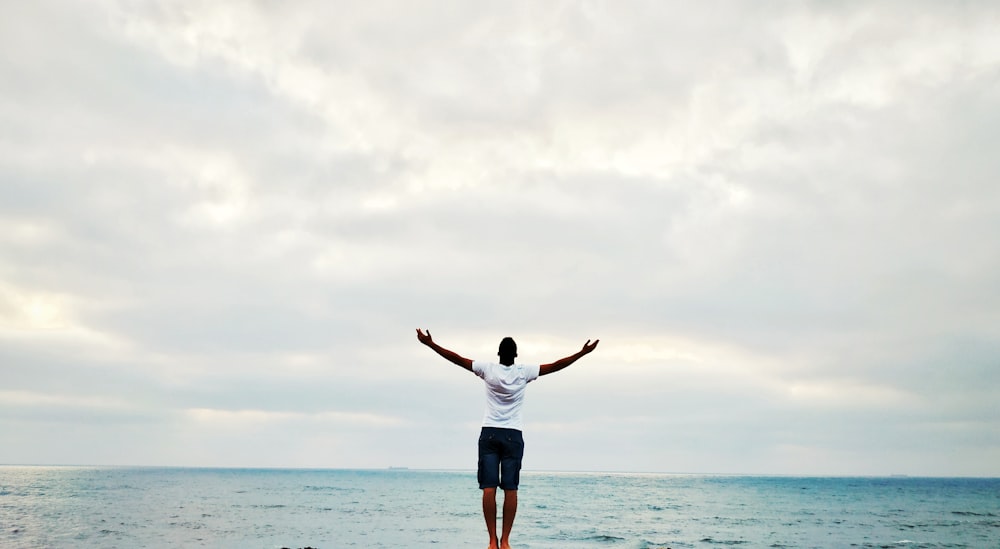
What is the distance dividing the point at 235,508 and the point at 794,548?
4139 centimetres

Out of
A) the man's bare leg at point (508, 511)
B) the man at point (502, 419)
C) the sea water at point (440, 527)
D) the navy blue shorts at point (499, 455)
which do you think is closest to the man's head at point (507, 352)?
the man at point (502, 419)

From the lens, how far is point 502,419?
9219 millimetres

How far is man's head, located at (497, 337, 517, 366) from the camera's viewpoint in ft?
30.2

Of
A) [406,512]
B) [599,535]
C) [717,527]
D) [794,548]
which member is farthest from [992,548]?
[406,512]

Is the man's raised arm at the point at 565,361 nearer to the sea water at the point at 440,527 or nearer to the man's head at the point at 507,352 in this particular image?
the man's head at the point at 507,352

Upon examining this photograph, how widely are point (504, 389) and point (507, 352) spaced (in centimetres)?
48

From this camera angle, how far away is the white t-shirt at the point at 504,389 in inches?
356

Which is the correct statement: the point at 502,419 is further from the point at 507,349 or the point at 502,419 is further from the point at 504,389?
the point at 507,349

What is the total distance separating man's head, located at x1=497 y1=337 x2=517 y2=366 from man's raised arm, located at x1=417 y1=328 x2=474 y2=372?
0.43 metres

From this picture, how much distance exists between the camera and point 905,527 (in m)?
47.8

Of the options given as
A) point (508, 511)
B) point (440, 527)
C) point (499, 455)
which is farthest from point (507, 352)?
point (440, 527)

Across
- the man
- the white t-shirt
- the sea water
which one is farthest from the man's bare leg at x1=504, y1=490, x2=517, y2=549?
the sea water

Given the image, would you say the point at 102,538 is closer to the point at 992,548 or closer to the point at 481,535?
the point at 481,535

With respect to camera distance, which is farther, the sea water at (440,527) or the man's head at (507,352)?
the sea water at (440,527)
